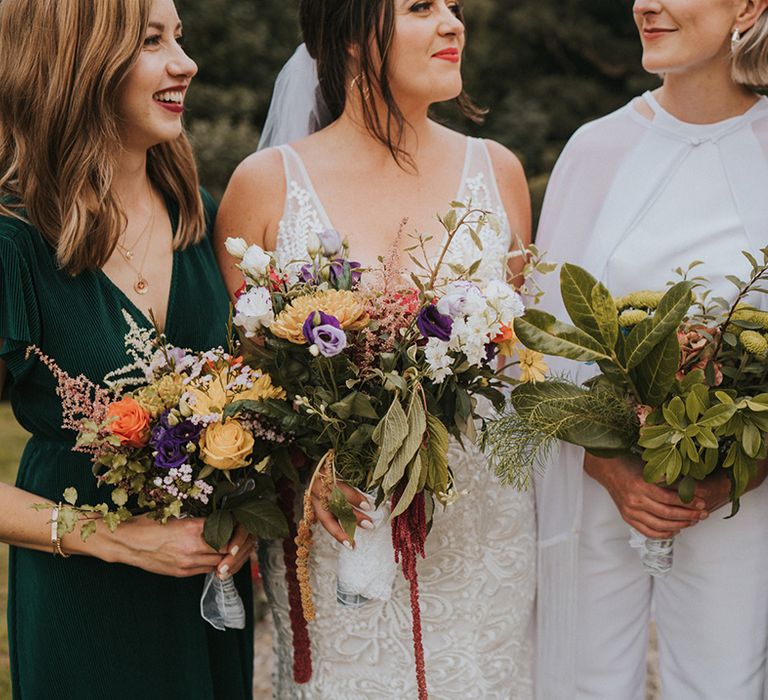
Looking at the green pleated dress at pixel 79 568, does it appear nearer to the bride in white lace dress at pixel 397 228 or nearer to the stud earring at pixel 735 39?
the bride in white lace dress at pixel 397 228

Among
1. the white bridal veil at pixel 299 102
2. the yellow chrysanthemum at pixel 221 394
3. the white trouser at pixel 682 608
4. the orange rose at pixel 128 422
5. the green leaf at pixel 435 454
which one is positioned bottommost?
the white trouser at pixel 682 608

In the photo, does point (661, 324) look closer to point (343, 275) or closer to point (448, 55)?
point (343, 275)

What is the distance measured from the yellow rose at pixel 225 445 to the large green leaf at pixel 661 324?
98 cm

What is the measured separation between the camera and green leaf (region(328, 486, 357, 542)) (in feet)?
8.09

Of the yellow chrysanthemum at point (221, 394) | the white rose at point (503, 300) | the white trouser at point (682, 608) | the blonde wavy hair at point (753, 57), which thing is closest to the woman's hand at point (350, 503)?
the yellow chrysanthemum at point (221, 394)

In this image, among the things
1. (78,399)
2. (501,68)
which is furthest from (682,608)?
(501,68)

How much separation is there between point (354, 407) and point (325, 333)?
0.21 metres

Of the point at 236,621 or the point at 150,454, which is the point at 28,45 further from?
the point at 236,621

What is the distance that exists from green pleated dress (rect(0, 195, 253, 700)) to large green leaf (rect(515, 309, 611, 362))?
91 centimetres

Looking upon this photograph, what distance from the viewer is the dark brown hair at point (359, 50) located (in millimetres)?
3092

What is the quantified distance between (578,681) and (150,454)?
5.54 feet

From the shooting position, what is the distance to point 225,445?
2383 millimetres

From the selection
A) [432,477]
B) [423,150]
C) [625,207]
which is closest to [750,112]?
[625,207]

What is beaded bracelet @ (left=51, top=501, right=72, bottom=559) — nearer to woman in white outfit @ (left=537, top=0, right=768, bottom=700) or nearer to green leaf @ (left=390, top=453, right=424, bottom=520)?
green leaf @ (left=390, top=453, right=424, bottom=520)
